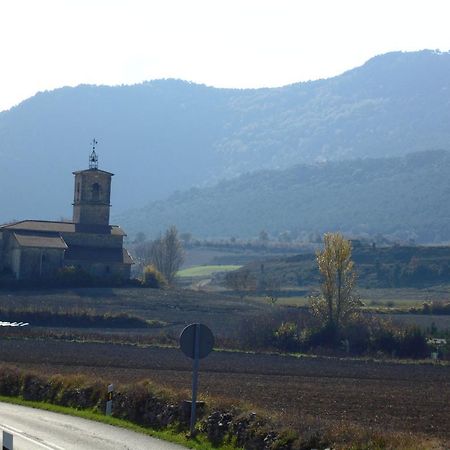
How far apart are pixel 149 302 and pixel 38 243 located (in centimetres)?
1069

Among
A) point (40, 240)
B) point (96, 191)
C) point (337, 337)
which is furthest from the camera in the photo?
point (96, 191)

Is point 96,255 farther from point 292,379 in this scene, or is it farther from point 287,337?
point 292,379

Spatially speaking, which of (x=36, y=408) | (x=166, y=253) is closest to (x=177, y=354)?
(x=36, y=408)

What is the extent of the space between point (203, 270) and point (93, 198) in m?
80.5

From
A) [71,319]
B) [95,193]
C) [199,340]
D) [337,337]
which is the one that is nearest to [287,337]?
[337,337]

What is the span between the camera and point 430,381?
141ft

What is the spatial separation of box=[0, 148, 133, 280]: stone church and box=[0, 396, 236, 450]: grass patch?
183ft

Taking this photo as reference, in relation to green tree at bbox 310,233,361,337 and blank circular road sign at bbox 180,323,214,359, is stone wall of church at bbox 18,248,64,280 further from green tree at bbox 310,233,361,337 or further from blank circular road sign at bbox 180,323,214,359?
blank circular road sign at bbox 180,323,214,359

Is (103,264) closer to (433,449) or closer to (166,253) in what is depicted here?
(166,253)

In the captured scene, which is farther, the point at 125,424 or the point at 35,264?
the point at 35,264

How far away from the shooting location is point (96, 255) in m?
90.7

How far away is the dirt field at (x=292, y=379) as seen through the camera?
27.4 metres

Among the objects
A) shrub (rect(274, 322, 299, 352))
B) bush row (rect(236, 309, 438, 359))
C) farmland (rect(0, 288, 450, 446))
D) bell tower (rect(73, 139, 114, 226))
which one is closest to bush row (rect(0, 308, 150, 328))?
farmland (rect(0, 288, 450, 446))

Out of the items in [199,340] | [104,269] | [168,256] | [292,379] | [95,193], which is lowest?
[292,379]
